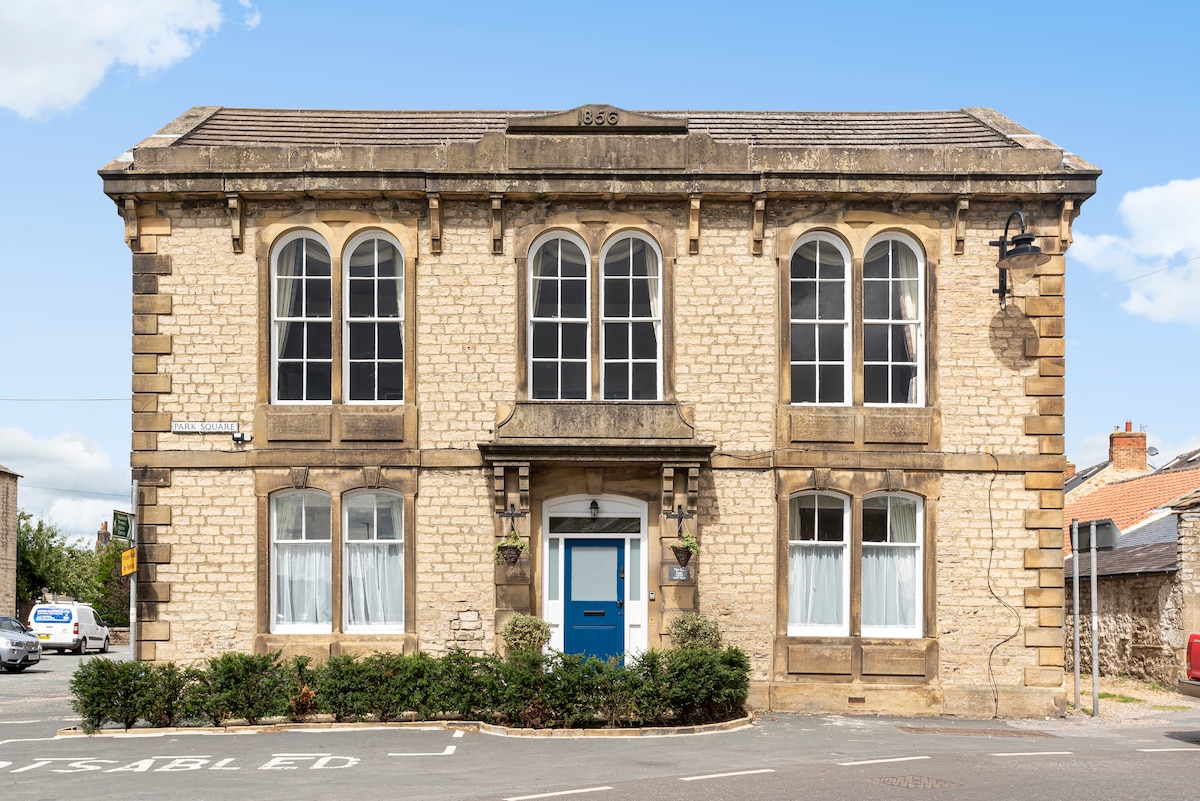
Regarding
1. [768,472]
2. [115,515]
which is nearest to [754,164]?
[768,472]

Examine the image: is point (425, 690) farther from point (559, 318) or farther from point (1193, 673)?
point (1193, 673)

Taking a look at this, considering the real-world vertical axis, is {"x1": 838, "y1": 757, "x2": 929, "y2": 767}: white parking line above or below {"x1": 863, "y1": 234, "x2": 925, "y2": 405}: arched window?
below

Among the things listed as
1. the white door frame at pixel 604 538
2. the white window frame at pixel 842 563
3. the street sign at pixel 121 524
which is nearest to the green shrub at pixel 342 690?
the white door frame at pixel 604 538

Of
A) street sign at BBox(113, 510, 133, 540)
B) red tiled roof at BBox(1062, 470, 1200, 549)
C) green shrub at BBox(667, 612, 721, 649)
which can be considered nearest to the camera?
street sign at BBox(113, 510, 133, 540)

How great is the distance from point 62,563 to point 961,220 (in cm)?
4845

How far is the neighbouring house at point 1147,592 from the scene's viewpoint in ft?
66.2

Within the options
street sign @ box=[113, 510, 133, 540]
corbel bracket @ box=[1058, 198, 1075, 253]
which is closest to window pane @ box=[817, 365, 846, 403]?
corbel bracket @ box=[1058, 198, 1075, 253]

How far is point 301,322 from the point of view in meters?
17.5

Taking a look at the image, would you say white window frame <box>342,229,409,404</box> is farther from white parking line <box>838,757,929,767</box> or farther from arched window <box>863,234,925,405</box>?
white parking line <box>838,757,929,767</box>

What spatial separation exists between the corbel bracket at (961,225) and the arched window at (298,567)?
31.2ft

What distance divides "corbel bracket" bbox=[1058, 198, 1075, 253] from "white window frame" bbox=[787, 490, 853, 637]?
4.67m

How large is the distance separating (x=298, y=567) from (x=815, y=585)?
7212 mm

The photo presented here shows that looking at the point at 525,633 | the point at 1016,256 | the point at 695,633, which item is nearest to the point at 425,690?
the point at 525,633

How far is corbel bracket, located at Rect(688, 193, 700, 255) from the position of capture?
17219 millimetres
